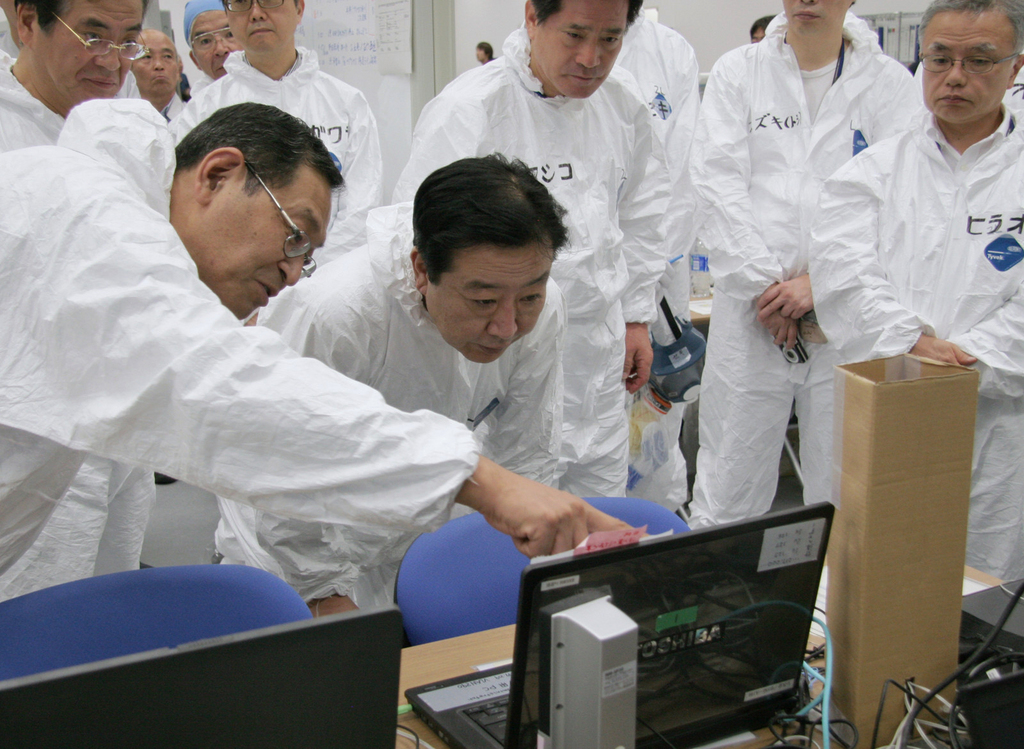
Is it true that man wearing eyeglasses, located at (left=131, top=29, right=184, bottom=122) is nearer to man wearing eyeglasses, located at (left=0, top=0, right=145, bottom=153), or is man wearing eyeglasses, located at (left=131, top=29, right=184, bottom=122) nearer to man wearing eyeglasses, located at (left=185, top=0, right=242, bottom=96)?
man wearing eyeglasses, located at (left=185, top=0, right=242, bottom=96)

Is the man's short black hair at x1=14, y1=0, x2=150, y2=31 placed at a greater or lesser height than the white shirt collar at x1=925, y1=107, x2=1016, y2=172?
greater

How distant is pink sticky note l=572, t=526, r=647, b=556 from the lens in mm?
783

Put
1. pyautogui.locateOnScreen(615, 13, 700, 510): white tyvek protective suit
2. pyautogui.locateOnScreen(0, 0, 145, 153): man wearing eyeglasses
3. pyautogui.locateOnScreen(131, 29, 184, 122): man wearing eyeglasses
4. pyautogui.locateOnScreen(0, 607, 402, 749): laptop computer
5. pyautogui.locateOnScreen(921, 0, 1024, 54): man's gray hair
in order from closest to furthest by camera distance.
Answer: pyautogui.locateOnScreen(0, 607, 402, 749): laptop computer, pyautogui.locateOnScreen(0, 0, 145, 153): man wearing eyeglasses, pyautogui.locateOnScreen(921, 0, 1024, 54): man's gray hair, pyautogui.locateOnScreen(615, 13, 700, 510): white tyvek protective suit, pyautogui.locateOnScreen(131, 29, 184, 122): man wearing eyeglasses

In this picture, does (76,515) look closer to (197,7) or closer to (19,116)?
(19,116)

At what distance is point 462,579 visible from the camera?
4.52 feet

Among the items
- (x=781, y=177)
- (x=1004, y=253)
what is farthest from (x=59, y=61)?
(x=1004, y=253)

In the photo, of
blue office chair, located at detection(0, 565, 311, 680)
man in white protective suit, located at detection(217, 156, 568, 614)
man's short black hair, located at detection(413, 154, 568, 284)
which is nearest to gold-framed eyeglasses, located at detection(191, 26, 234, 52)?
man in white protective suit, located at detection(217, 156, 568, 614)

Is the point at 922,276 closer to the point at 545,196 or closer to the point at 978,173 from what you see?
the point at 978,173

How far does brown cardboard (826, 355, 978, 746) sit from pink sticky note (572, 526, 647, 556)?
11.6 inches

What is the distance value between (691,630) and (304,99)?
89.5 inches

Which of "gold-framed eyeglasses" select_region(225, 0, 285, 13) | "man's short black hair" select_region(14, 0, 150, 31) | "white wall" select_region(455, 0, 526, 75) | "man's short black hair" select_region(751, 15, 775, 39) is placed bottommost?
"man's short black hair" select_region(14, 0, 150, 31)

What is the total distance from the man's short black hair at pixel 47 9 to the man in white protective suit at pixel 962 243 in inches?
69.1

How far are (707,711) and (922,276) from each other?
4.80ft

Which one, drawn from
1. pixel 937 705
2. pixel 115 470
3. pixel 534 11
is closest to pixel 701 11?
pixel 534 11
